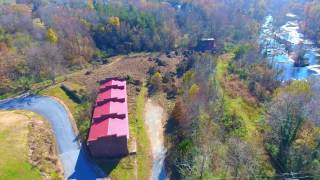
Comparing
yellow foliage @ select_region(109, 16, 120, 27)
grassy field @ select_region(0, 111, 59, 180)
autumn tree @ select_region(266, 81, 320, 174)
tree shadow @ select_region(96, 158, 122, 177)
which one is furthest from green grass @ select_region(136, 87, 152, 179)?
yellow foliage @ select_region(109, 16, 120, 27)

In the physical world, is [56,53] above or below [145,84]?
above

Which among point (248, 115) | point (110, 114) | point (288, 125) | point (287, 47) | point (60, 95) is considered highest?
point (110, 114)

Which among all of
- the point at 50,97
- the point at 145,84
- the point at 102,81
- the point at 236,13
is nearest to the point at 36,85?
the point at 50,97

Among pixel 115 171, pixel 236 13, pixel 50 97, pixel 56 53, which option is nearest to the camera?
pixel 115 171

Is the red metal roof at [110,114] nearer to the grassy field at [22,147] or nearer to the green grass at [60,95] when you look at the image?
the green grass at [60,95]

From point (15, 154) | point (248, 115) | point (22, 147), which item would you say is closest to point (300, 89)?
point (248, 115)

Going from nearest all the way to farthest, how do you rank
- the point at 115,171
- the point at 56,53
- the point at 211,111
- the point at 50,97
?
1. the point at 115,171
2. the point at 211,111
3. the point at 50,97
4. the point at 56,53

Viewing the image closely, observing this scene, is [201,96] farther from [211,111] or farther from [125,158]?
[125,158]

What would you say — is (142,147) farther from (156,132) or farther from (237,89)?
(237,89)
